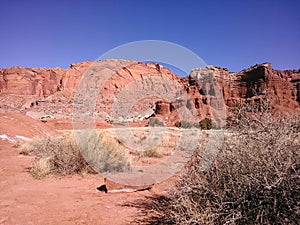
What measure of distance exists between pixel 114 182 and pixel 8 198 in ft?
6.95

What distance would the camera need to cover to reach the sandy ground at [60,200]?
12.6 ft

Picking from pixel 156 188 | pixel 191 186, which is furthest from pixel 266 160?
pixel 156 188

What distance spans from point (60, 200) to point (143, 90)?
64970 millimetres

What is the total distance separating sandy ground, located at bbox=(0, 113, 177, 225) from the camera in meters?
3.85

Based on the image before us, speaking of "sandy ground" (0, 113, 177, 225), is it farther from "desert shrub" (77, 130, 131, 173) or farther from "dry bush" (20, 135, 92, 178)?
"desert shrub" (77, 130, 131, 173)

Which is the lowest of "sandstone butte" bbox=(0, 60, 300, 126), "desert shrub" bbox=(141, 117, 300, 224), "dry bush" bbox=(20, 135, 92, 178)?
"dry bush" bbox=(20, 135, 92, 178)

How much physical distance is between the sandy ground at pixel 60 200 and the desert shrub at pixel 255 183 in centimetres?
143

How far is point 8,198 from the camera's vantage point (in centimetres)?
475

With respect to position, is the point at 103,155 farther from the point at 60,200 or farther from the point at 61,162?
the point at 60,200

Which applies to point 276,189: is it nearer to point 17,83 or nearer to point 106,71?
point 106,71

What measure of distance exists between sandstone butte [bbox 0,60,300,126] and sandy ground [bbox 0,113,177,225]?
86.4ft

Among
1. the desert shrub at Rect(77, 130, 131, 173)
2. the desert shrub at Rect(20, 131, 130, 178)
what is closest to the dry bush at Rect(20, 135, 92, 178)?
the desert shrub at Rect(20, 131, 130, 178)

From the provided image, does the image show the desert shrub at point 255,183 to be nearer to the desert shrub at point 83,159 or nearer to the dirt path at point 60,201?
the dirt path at point 60,201

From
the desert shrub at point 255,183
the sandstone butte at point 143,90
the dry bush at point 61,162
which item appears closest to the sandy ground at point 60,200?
the dry bush at point 61,162
